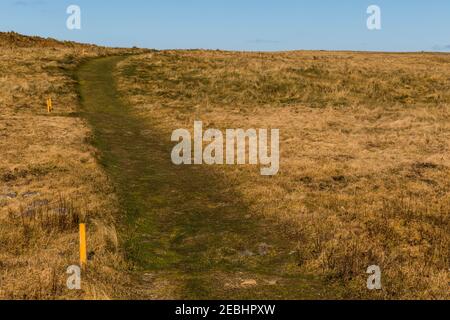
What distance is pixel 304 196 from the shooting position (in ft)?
53.0

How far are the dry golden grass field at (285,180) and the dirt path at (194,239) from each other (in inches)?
17.6

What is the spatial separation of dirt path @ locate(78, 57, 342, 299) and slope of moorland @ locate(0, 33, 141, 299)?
0.70m

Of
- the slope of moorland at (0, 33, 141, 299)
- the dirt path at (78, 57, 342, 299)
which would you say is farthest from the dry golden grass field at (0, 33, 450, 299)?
the dirt path at (78, 57, 342, 299)

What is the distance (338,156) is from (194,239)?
11.4 metres

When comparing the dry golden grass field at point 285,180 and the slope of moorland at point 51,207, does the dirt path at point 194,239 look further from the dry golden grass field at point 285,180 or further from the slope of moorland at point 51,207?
the slope of moorland at point 51,207

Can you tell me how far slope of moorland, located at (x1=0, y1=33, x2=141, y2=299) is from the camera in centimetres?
961

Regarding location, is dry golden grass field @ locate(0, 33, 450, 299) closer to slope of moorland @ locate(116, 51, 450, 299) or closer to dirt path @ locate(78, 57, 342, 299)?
slope of moorland @ locate(116, 51, 450, 299)

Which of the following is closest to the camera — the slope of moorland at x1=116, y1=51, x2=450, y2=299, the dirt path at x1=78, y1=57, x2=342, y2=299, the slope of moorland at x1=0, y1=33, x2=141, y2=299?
the slope of moorland at x1=0, y1=33, x2=141, y2=299

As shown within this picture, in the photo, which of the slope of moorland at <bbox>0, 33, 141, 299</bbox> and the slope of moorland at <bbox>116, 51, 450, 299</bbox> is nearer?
the slope of moorland at <bbox>0, 33, 141, 299</bbox>

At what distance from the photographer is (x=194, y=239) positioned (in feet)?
42.3

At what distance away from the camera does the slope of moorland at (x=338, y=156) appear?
38.0ft

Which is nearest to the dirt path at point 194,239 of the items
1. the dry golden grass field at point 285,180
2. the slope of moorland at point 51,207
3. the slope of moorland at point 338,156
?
the slope of moorland at point 338,156

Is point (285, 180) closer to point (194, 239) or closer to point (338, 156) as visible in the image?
point (338, 156)

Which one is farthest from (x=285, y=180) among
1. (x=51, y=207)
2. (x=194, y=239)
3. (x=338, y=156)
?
(x=51, y=207)
